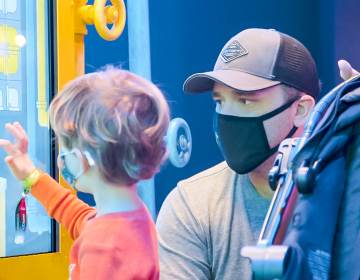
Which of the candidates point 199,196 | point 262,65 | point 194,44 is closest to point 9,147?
point 199,196

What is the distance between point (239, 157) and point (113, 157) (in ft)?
1.19

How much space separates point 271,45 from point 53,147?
2.04ft

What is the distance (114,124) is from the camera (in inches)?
37.5

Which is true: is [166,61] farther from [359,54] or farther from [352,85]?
[352,85]

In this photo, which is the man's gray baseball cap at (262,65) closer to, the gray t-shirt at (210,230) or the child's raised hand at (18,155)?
the gray t-shirt at (210,230)

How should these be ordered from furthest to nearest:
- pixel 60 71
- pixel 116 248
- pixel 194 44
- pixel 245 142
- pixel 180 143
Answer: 1. pixel 194 44
2. pixel 180 143
3. pixel 60 71
4. pixel 245 142
5. pixel 116 248

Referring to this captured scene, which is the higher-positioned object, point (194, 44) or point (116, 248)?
point (194, 44)

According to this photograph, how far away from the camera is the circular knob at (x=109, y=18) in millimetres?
1612

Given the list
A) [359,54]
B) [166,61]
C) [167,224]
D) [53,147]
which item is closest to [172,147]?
[166,61]

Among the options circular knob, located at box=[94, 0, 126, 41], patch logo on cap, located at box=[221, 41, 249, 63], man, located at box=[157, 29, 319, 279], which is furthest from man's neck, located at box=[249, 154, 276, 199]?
circular knob, located at box=[94, 0, 126, 41]

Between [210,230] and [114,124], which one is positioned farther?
[210,230]

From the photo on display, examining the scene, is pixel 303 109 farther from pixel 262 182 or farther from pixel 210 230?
pixel 210 230

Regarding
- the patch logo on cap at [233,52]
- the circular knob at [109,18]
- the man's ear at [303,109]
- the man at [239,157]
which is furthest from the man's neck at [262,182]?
the circular knob at [109,18]

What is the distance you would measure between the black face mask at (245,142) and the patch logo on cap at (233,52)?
13cm
